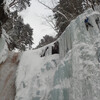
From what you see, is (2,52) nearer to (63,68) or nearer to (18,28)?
(63,68)

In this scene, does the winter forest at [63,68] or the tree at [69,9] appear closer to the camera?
the winter forest at [63,68]

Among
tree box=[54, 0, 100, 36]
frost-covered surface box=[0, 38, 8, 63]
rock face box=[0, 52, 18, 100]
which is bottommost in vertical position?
rock face box=[0, 52, 18, 100]

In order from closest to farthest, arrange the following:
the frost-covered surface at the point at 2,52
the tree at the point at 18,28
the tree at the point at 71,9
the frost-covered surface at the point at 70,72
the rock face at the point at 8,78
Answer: the frost-covered surface at the point at 70,72
the rock face at the point at 8,78
the frost-covered surface at the point at 2,52
the tree at the point at 71,9
the tree at the point at 18,28

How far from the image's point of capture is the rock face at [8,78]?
459 cm

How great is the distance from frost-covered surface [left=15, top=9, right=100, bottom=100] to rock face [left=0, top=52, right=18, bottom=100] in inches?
13.3

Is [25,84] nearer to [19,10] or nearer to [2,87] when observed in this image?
[2,87]

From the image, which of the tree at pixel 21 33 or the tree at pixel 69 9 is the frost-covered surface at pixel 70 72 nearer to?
the tree at pixel 69 9

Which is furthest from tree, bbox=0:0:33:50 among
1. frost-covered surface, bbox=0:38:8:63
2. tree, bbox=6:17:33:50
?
frost-covered surface, bbox=0:38:8:63

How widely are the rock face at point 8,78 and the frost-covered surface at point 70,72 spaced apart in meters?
0.34

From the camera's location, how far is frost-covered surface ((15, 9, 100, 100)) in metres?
3.03

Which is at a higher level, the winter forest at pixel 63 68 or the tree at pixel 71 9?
the tree at pixel 71 9

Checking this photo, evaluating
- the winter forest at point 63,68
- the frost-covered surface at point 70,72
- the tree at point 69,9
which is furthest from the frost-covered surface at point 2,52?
the tree at point 69,9

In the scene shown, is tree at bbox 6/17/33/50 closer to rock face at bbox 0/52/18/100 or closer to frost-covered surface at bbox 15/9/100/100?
rock face at bbox 0/52/18/100

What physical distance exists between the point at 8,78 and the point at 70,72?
2712 millimetres
